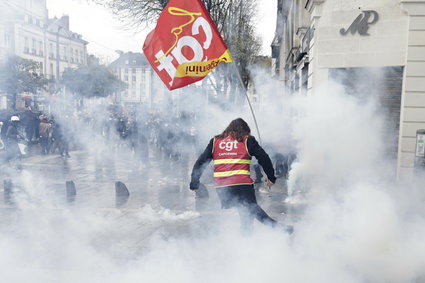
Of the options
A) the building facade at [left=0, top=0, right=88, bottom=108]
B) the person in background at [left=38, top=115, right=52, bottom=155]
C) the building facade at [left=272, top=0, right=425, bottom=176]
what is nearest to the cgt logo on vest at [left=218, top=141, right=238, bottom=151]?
the building facade at [left=0, top=0, right=88, bottom=108]

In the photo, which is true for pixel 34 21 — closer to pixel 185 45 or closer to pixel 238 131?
pixel 185 45

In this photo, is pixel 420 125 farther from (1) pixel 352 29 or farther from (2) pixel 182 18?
(2) pixel 182 18

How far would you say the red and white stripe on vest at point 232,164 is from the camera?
5.22m

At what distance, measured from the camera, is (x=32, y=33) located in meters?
6.74

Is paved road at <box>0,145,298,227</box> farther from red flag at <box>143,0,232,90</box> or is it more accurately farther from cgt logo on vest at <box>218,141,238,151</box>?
cgt logo on vest at <box>218,141,238,151</box>

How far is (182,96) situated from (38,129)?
715cm

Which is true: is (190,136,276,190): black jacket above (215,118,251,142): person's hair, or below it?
below

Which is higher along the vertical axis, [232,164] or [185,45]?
[185,45]

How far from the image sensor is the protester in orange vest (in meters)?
5.22

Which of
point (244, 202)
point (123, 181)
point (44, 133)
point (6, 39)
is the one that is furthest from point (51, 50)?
point (44, 133)

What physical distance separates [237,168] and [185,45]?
10.8ft

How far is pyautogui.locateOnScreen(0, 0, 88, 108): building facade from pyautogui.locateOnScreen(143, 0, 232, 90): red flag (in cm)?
164

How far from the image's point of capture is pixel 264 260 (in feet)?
15.5

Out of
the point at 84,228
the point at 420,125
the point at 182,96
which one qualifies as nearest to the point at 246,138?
the point at 84,228
